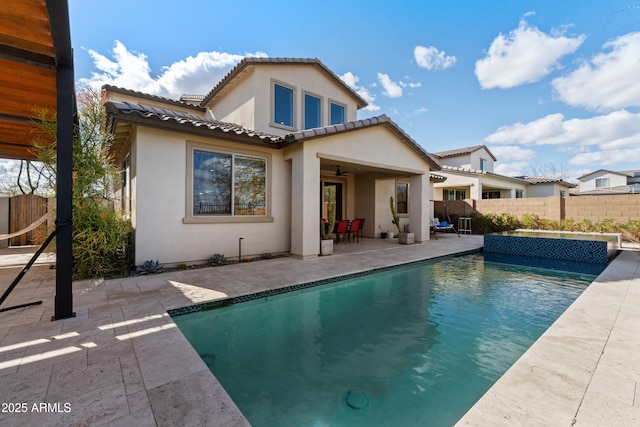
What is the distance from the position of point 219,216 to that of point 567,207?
18.6 metres

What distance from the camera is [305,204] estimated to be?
28.4ft

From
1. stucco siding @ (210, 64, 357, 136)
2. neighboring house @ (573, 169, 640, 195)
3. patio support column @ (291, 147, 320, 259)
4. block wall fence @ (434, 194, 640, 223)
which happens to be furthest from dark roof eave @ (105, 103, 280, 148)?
neighboring house @ (573, 169, 640, 195)

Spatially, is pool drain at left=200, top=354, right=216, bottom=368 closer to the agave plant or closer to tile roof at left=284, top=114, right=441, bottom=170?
the agave plant

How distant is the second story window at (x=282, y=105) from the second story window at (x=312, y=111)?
0.75 metres

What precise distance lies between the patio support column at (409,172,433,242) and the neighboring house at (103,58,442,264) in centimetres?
5

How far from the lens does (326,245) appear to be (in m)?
9.26

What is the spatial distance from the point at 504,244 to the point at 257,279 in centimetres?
986

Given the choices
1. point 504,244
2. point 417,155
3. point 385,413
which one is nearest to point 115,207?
point 385,413

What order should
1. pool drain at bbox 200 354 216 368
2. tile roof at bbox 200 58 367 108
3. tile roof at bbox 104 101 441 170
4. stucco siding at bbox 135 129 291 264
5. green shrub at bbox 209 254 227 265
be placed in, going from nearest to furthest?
pool drain at bbox 200 354 216 368, tile roof at bbox 104 101 441 170, stucco siding at bbox 135 129 291 264, green shrub at bbox 209 254 227 265, tile roof at bbox 200 58 367 108

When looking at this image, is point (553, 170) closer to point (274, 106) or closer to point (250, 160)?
point (274, 106)

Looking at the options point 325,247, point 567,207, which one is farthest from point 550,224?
point 325,247

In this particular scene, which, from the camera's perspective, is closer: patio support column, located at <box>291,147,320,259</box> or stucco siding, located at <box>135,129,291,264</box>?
stucco siding, located at <box>135,129,291,264</box>

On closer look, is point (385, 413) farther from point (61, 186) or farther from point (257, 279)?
point (61, 186)

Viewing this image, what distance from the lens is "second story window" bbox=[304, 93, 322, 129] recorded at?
12227 mm
